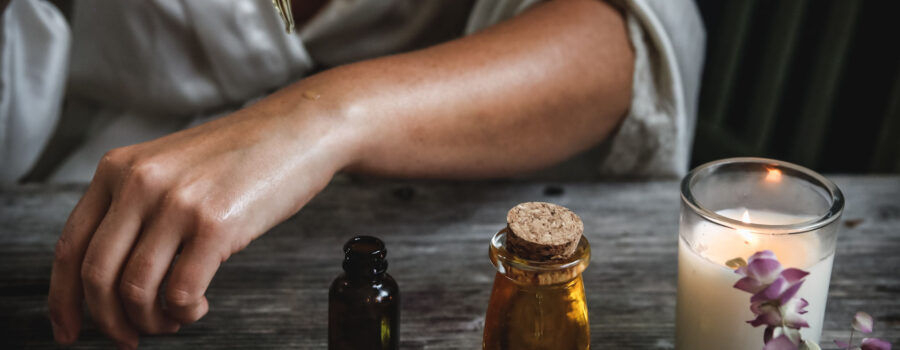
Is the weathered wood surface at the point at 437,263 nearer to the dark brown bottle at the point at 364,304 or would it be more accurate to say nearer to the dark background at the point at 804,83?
the dark brown bottle at the point at 364,304

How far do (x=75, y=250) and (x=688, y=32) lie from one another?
64 centimetres

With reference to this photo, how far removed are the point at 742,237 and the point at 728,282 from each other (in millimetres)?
29

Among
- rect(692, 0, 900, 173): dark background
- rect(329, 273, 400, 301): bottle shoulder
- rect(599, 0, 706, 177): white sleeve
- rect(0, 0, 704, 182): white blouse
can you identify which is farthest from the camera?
rect(692, 0, 900, 173): dark background

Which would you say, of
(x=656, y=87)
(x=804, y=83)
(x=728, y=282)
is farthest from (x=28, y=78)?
(x=804, y=83)

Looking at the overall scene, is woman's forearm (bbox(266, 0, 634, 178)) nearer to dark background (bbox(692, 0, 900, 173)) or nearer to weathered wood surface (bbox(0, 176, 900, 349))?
weathered wood surface (bbox(0, 176, 900, 349))

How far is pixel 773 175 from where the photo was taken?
486 millimetres

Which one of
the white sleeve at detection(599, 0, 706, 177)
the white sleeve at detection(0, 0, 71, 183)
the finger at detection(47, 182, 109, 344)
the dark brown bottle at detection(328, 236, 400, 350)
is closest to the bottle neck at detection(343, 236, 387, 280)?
the dark brown bottle at detection(328, 236, 400, 350)

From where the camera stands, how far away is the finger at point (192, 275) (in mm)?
479

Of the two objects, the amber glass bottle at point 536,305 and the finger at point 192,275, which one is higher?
the amber glass bottle at point 536,305

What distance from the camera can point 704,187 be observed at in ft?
1.58

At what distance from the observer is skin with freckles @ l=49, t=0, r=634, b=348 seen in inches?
19.2

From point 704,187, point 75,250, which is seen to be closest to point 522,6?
point 704,187

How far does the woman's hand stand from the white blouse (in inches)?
15.1

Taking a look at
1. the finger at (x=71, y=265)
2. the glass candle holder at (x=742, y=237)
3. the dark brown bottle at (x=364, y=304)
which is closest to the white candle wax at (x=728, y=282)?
the glass candle holder at (x=742, y=237)
